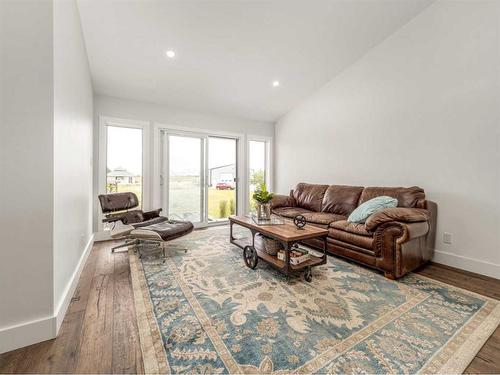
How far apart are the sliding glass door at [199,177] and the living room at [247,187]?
44mm

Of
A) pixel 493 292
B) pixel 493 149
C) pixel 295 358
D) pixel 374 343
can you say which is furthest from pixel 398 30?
pixel 295 358

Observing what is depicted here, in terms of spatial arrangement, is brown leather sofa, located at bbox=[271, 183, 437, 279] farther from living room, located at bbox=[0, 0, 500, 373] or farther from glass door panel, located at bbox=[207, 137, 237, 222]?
glass door panel, located at bbox=[207, 137, 237, 222]

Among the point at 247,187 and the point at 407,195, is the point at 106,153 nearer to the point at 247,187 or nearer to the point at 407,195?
the point at 247,187

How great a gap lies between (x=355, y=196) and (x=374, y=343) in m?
2.39

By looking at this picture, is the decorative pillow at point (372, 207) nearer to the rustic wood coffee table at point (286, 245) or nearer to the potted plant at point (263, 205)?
the rustic wood coffee table at point (286, 245)

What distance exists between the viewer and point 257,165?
544 centimetres

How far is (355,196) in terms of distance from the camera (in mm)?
3396

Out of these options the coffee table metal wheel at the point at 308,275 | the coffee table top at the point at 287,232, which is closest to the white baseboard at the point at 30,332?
the coffee table top at the point at 287,232

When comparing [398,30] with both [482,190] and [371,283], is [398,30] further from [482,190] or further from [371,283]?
[371,283]

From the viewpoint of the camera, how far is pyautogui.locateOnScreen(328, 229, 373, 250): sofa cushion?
7.80 feet

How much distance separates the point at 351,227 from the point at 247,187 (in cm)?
286

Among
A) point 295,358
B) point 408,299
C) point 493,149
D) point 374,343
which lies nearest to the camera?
point 295,358

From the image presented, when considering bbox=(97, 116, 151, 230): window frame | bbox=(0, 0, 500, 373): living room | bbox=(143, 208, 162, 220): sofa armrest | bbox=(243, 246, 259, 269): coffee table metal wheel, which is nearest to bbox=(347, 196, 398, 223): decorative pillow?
bbox=(0, 0, 500, 373): living room

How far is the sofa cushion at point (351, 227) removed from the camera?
2438 mm
